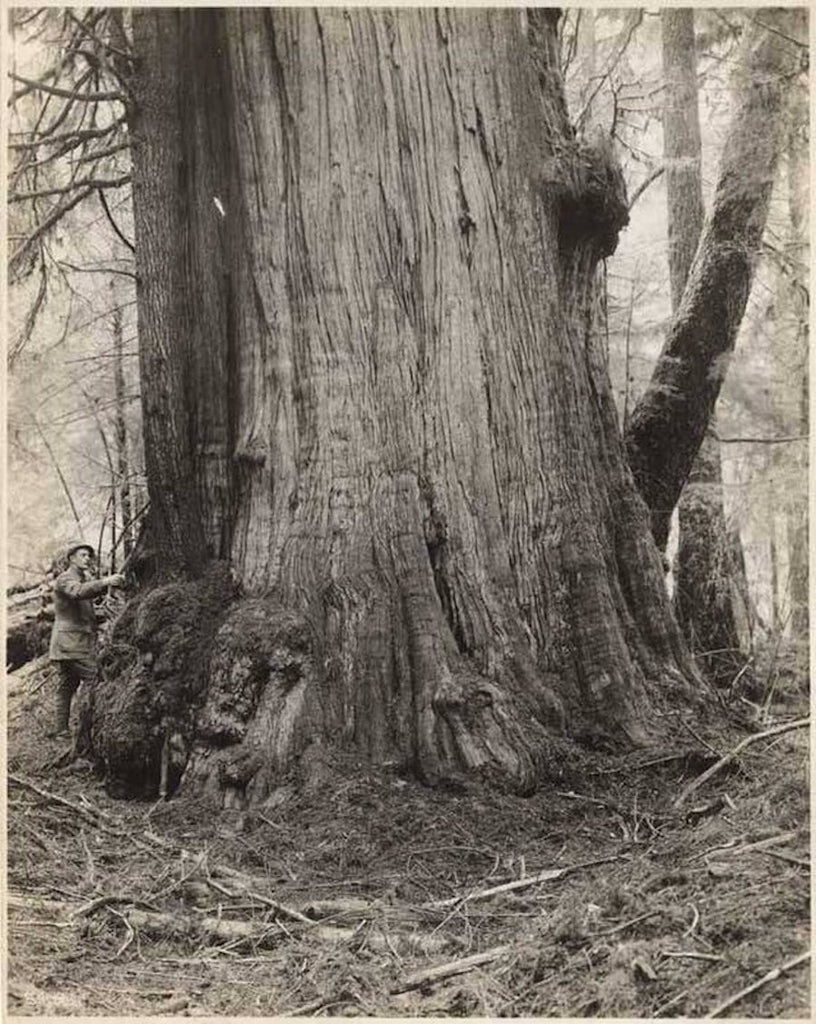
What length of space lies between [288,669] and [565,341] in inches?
73.2

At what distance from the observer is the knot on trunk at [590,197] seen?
15.3 ft

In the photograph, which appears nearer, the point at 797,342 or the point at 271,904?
the point at 271,904

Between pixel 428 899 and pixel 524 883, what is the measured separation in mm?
305

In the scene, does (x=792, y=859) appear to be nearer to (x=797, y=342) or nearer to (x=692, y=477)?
(x=797, y=342)

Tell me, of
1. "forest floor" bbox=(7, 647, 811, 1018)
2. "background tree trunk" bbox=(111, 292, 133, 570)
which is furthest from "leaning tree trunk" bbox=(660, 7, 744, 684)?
"background tree trunk" bbox=(111, 292, 133, 570)

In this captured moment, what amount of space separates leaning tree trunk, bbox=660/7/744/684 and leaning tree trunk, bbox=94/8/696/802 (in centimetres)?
112

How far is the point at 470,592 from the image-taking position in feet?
13.8

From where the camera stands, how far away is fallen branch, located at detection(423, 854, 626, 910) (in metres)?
3.34

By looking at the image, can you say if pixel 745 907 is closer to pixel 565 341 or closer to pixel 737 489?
pixel 565 341

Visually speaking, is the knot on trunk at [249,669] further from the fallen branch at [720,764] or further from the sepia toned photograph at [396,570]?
the fallen branch at [720,764]

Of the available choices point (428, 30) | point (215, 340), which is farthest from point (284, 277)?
point (428, 30)

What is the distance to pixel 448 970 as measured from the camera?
302cm

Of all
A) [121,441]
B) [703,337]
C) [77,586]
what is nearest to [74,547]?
[77,586]

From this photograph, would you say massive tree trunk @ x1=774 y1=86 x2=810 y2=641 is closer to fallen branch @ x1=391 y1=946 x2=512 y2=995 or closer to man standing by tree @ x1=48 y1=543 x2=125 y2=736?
fallen branch @ x1=391 y1=946 x2=512 y2=995
